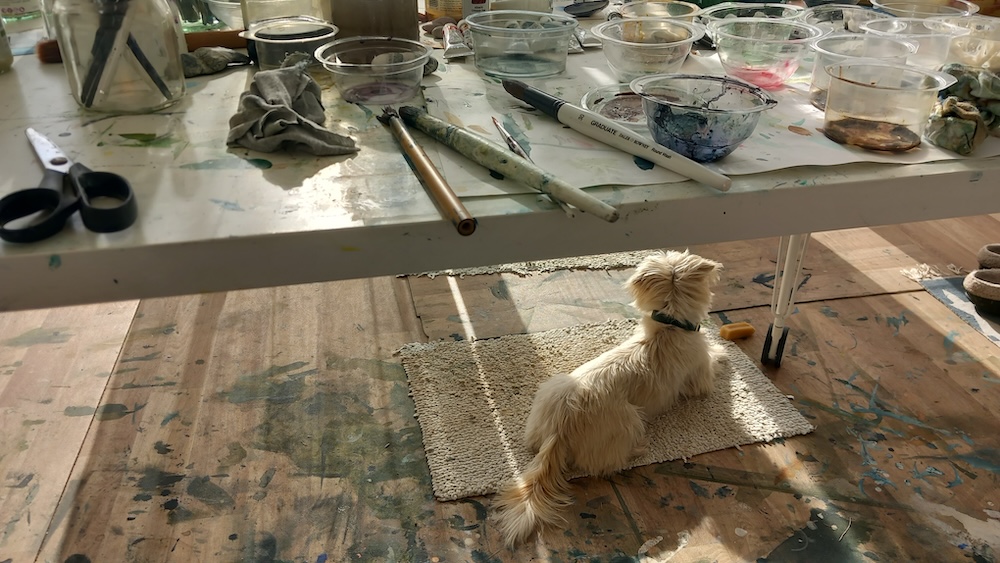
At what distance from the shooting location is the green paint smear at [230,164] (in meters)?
0.67

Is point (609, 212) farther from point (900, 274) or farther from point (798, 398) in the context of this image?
point (900, 274)

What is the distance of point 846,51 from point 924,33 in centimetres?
9

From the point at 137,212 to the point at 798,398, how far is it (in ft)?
3.63

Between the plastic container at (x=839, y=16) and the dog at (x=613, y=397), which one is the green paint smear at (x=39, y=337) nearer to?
the dog at (x=613, y=397)

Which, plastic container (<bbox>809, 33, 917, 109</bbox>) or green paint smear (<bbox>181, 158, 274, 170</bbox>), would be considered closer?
green paint smear (<bbox>181, 158, 274, 170</bbox>)

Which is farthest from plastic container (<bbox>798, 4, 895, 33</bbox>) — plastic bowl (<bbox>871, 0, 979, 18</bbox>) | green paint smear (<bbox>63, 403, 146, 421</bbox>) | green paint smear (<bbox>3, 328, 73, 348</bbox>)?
green paint smear (<bbox>3, 328, 73, 348</bbox>)

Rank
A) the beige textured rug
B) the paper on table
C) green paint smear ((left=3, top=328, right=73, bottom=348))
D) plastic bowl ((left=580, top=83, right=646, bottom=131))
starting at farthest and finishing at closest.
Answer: green paint smear ((left=3, top=328, right=73, bottom=348)), the beige textured rug, plastic bowl ((left=580, top=83, right=646, bottom=131)), the paper on table

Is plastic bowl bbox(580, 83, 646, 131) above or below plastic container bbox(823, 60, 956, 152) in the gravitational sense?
below

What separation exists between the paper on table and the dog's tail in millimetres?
476

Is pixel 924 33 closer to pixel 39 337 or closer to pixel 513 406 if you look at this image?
pixel 513 406

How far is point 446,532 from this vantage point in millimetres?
1050

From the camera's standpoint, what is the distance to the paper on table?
2.15 feet

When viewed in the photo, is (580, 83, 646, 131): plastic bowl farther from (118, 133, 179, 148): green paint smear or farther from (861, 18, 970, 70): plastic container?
(118, 133, 179, 148): green paint smear

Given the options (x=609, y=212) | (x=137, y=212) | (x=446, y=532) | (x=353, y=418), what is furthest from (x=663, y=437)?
(x=137, y=212)
